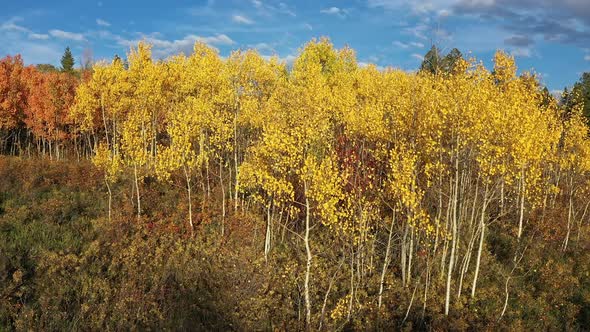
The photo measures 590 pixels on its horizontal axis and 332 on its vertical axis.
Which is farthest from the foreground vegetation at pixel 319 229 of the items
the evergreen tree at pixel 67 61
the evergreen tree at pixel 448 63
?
the evergreen tree at pixel 67 61

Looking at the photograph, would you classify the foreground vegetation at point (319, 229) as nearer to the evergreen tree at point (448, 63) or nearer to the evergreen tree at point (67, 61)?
the evergreen tree at point (448, 63)

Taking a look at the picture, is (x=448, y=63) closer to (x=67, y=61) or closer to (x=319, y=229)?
(x=319, y=229)

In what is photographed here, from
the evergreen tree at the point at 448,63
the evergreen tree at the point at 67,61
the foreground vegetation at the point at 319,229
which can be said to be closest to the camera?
the foreground vegetation at the point at 319,229

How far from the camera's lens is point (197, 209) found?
31.0 m

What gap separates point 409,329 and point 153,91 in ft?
90.1

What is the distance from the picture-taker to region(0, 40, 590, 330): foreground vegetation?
59.7 ft

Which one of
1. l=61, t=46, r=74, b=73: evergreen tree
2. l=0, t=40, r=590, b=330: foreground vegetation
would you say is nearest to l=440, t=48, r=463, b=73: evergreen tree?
l=0, t=40, r=590, b=330: foreground vegetation

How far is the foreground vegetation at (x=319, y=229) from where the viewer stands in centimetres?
1820

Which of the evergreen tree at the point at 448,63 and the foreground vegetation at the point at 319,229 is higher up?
the evergreen tree at the point at 448,63

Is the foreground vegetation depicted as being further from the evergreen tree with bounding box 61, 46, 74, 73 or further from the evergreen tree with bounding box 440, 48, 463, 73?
the evergreen tree with bounding box 61, 46, 74, 73

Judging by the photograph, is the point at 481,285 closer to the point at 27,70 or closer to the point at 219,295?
the point at 219,295

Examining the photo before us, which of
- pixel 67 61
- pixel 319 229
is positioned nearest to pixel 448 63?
pixel 319 229

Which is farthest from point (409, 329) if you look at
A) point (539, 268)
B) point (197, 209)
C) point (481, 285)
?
point (197, 209)

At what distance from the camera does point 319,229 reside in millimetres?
28797
